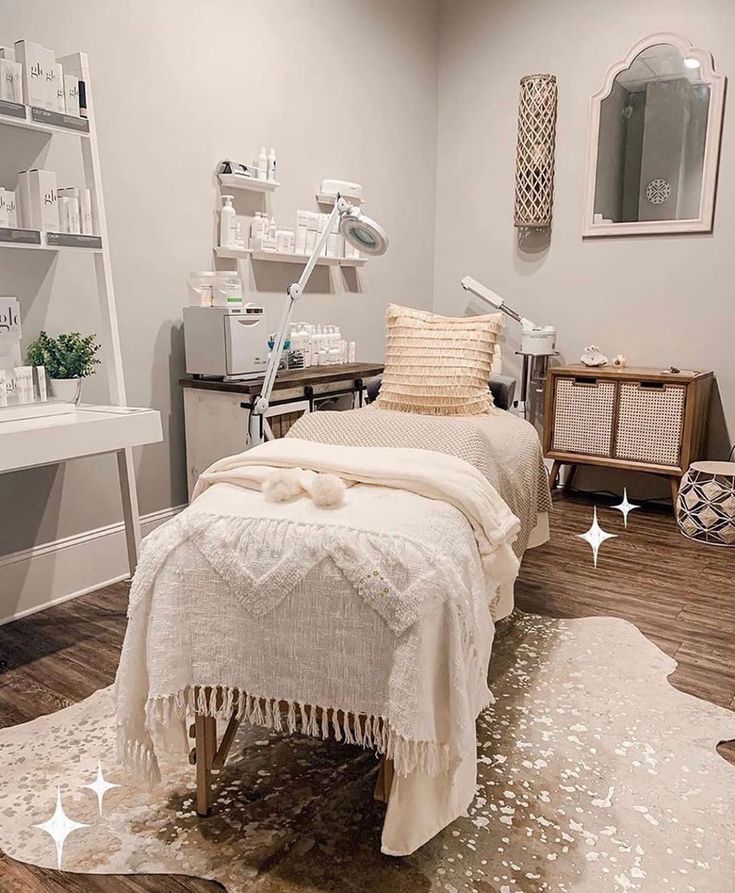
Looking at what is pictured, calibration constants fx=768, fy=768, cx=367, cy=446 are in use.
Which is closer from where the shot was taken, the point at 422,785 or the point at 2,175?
the point at 422,785

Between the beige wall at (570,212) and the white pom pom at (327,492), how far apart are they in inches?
114

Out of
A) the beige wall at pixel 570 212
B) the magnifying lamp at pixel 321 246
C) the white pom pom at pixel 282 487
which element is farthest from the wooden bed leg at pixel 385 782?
the beige wall at pixel 570 212

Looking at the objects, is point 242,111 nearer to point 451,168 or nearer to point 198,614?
point 451,168

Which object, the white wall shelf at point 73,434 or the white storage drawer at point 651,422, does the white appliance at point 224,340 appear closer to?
the white wall shelf at point 73,434

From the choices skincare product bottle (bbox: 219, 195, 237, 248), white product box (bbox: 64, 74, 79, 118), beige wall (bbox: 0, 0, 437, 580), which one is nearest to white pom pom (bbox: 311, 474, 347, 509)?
beige wall (bbox: 0, 0, 437, 580)

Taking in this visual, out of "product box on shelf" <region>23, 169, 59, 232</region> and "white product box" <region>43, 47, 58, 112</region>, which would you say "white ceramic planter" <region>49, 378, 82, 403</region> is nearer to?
"product box on shelf" <region>23, 169, 59, 232</region>

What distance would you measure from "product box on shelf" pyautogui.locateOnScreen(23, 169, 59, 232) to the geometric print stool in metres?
2.81

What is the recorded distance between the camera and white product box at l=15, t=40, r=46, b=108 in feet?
7.22

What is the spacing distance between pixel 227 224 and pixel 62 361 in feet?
3.47

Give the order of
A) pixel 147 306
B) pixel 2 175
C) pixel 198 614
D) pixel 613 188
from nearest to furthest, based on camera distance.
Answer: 1. pixel 198 614
2. pixel 2 175
3. pixel 147 306
4. pixel 613 188

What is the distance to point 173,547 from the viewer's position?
1.49 m

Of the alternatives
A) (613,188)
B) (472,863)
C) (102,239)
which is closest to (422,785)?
(472,863)

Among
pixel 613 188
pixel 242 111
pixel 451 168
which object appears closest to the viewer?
pixel 242 111

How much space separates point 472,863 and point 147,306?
227 cm
